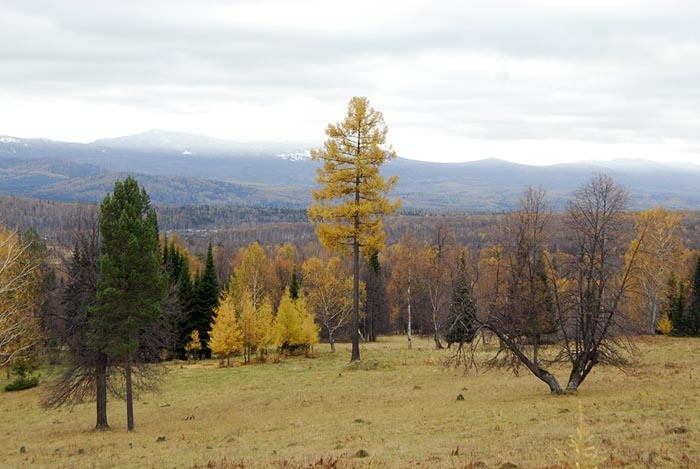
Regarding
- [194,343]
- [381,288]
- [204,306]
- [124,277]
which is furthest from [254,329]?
[381,288]

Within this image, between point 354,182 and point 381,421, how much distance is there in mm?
17925

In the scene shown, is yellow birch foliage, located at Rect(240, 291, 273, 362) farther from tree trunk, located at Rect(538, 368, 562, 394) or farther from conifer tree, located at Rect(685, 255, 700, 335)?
conifer tree, located at Rect(685, 255, 700, 335)

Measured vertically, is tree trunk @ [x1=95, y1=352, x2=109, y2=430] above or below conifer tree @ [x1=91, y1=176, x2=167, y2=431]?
below

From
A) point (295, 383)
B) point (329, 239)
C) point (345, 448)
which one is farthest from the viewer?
point (329, 239)

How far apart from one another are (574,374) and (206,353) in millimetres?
44755

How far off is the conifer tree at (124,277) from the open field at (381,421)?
4365mm

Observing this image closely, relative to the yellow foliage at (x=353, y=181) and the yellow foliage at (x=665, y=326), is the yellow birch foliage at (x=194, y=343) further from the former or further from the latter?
the yellow foliage at (x=665, y=326)

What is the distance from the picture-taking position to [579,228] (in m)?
24.8

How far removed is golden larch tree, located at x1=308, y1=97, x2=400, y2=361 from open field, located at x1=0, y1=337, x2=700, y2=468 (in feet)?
24.9

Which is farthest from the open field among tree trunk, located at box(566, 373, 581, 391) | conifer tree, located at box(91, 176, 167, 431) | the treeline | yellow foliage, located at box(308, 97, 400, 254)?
yellow foliage, located at box(308, 97, 400, 254)

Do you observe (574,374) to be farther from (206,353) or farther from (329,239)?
(206,353)

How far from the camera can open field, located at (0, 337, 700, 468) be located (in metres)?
16.6

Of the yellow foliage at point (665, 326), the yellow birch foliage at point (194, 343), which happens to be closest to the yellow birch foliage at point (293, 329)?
the yellow birch foliage at point (194, 343)

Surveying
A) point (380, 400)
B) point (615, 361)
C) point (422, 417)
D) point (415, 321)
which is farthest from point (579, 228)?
point (415, 321)
